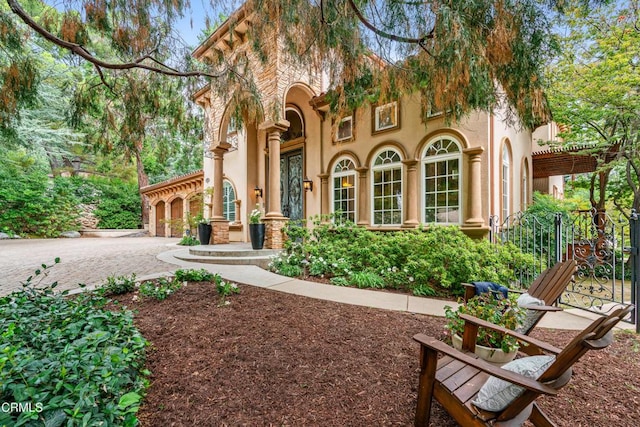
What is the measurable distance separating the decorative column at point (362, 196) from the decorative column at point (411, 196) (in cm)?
122

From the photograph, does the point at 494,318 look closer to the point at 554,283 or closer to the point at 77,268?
the point at 554,283

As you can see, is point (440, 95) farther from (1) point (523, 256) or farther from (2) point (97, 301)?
(2) point (97, 301)

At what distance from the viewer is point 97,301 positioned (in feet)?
10.2

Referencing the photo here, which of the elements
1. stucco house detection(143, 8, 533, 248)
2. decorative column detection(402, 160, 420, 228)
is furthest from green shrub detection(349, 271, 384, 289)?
decorative column detection(402, 160, 420, 228)

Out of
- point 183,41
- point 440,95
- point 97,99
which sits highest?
point 183,41

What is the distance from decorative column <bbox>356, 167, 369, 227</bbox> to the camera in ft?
26.8

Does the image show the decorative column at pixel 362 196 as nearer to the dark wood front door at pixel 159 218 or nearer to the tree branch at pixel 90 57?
the tree branch at pixel 90 57

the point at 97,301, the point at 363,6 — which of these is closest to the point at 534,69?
the point at 363,6

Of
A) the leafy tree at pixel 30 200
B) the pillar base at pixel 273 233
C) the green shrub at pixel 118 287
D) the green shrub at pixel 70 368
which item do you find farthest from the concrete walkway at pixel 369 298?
the leafy tree at pixel 30 200

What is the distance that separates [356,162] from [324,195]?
1456mm

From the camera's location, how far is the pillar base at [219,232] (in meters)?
9.09

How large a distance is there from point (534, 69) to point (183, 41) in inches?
180

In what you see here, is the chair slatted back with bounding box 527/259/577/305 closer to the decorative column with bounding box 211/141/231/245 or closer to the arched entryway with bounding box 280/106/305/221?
the arched entryway with bounding box 280/106/305/221

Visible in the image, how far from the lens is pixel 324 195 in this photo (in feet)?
29.5
